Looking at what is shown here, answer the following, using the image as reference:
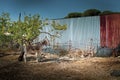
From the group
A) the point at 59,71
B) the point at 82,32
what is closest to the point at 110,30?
the point at 82,32

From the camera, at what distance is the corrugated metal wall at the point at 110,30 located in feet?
74.6

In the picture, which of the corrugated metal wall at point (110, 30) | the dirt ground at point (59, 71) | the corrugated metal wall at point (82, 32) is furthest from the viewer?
the corrugated metal wall at point (82, 32)

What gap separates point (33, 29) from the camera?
56.5 ft

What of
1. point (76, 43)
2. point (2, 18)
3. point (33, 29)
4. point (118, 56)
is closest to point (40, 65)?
point (33, 29)

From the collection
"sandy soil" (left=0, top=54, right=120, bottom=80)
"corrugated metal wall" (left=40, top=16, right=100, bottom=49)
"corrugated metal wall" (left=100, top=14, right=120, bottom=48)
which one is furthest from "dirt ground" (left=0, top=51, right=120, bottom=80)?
"corrugated metal wall" (left=40, top=16, right=100, bottom=49)

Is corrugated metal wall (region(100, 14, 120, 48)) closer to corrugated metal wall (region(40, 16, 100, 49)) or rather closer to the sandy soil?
corrugated metal wall (region(40, 16, 100, 49))

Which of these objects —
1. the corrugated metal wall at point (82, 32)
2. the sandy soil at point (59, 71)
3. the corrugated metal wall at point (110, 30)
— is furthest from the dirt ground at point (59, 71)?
the corrugated metal wall at point (82, 32)

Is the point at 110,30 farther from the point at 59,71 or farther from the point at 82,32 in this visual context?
the point at 59,71

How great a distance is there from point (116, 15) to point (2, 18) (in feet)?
32.3

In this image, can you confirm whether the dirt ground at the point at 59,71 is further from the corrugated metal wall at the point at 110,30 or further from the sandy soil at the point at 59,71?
the corrugated metal wall at the point at 110,30

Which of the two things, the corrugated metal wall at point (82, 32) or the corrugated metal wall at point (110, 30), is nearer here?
the corrugated metal wall at point (110, 30)

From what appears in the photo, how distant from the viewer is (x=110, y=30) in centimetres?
2327

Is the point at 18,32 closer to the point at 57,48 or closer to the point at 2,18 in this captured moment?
the point at 2,18

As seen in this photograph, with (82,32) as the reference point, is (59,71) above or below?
below
